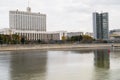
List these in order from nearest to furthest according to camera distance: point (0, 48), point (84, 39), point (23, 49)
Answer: point (0, 48) → point (23, 49) → point (84, 39)

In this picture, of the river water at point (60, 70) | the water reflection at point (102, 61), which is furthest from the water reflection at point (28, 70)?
the water reflection at point (102, 61)

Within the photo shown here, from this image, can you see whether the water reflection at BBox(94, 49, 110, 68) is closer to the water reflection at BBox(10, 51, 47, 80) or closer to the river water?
the river water

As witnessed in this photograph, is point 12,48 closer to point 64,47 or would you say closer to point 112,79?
point 64,47

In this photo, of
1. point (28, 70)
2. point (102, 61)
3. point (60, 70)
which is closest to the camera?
point (28, 70)

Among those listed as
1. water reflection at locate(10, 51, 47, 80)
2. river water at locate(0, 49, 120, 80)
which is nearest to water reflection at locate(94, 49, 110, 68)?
river water at locate(0, 49, 120, 80)

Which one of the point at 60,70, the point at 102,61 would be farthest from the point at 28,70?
the point at 102,61

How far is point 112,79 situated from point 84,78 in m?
2.63

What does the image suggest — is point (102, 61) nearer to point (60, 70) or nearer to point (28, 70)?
point (60, 70)

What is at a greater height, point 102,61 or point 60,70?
point 60,70

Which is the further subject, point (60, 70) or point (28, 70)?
point (60, 70)

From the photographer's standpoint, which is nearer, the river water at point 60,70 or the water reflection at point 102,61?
the river water at point 60,70

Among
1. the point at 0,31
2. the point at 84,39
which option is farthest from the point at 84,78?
the point at 0,31

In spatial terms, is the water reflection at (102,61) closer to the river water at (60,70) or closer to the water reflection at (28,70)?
the river water at (60,70)

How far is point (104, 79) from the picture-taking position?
2550cm
